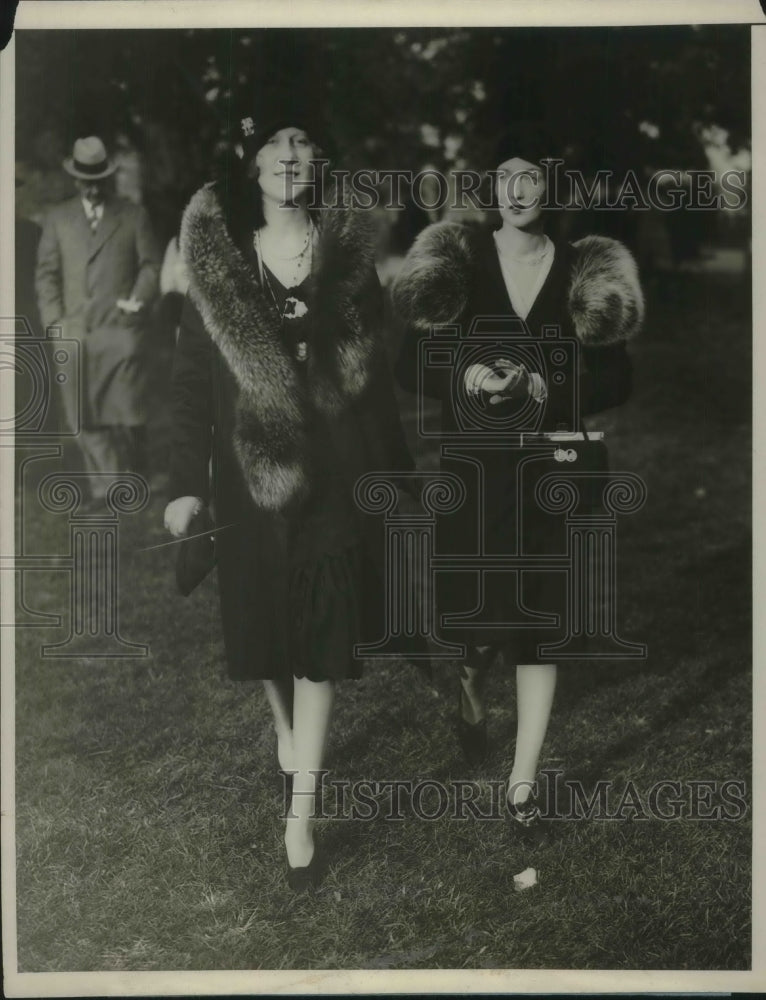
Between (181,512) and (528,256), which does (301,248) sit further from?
(181,512)

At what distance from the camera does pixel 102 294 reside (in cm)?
461

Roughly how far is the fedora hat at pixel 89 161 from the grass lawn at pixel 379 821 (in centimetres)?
114

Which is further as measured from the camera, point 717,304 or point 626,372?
point 717,304

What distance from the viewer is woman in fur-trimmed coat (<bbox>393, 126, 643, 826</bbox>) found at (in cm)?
397

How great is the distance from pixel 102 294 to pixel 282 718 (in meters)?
1.71

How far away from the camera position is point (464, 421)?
4.05m

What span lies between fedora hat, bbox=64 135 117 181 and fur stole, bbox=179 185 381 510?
18.8 inches

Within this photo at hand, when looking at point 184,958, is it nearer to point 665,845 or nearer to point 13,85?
point 665,845

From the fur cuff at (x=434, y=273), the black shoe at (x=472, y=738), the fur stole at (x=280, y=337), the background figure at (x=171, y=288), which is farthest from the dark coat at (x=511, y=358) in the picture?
the background figure at (x=171, y=288)

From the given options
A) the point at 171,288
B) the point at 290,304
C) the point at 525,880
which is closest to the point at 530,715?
the point at 525,880

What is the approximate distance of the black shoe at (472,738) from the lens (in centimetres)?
418

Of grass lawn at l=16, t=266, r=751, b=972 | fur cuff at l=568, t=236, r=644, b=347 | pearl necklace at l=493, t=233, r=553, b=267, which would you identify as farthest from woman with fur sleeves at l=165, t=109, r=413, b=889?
fur cuff at l=568, t=236, r=644, b=347

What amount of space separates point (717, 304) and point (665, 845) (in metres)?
1.85

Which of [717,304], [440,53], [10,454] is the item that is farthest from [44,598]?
[717,304]
